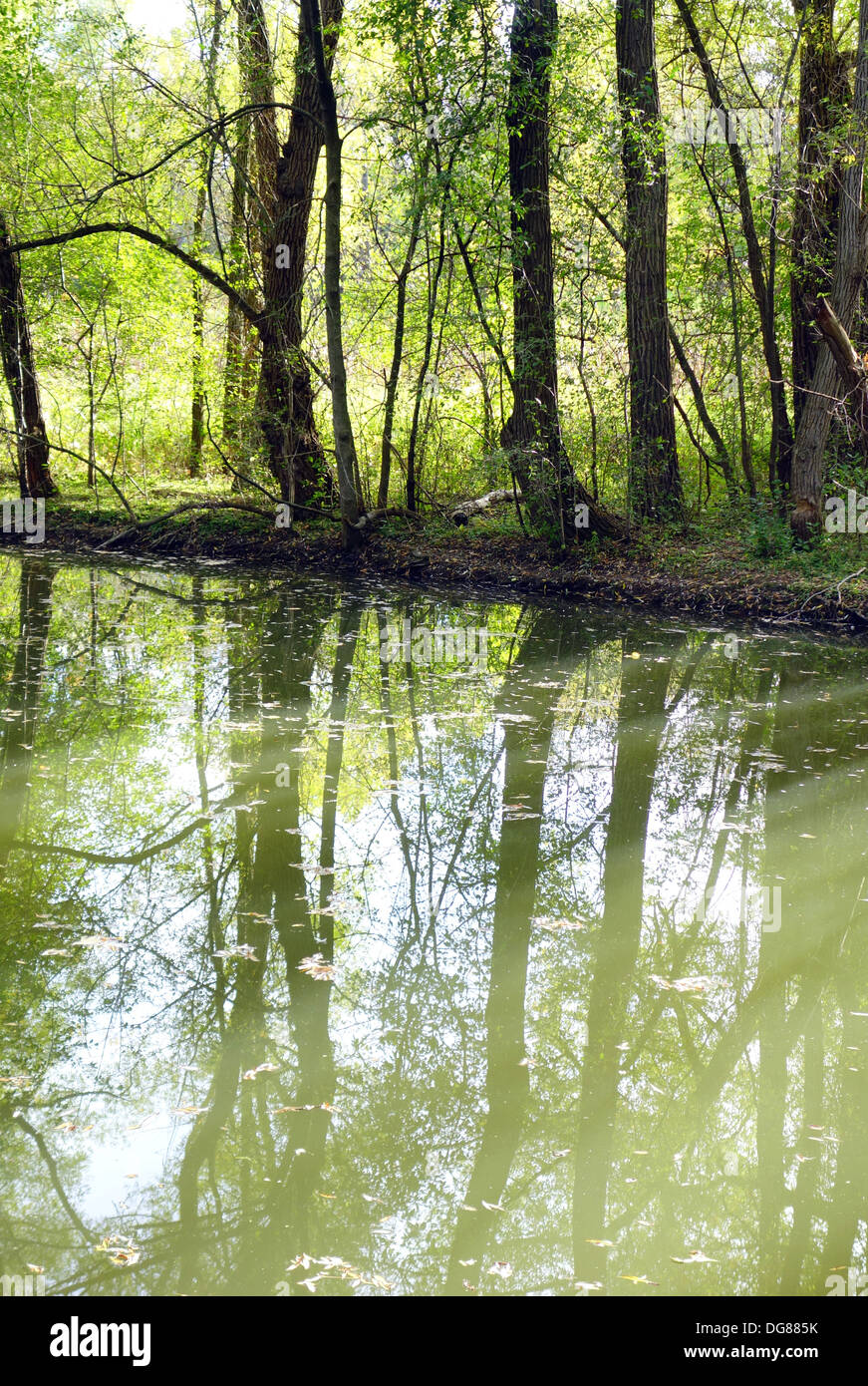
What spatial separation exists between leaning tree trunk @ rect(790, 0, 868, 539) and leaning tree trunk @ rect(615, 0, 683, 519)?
1679 mm

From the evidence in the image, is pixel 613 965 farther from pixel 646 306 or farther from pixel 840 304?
pixel 646 306

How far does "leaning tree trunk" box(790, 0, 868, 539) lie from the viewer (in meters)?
10.5

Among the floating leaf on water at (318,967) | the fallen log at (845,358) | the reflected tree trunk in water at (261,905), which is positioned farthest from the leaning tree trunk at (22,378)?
the floating leaf on water at (318,967)

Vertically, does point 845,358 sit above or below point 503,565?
above

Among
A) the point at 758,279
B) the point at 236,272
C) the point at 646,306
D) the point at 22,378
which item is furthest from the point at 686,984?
the point at 22,378

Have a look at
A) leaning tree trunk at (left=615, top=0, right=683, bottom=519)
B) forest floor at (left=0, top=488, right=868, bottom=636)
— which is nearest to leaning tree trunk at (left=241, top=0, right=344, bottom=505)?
forest floor at (left=0, top=488, right=868, bottom=636)

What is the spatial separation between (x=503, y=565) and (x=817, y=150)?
5.43 metres

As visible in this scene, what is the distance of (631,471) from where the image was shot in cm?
1263

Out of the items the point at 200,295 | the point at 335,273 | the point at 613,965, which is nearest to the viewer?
the point at 613,965

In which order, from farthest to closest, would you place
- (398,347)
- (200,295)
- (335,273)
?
(200,295)
(398,347)
(335,273)

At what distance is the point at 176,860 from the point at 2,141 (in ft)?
44.7

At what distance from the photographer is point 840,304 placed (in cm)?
1092

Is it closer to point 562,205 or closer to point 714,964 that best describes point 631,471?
point 562,205

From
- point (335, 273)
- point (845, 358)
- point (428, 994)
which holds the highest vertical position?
point (335, 273)
